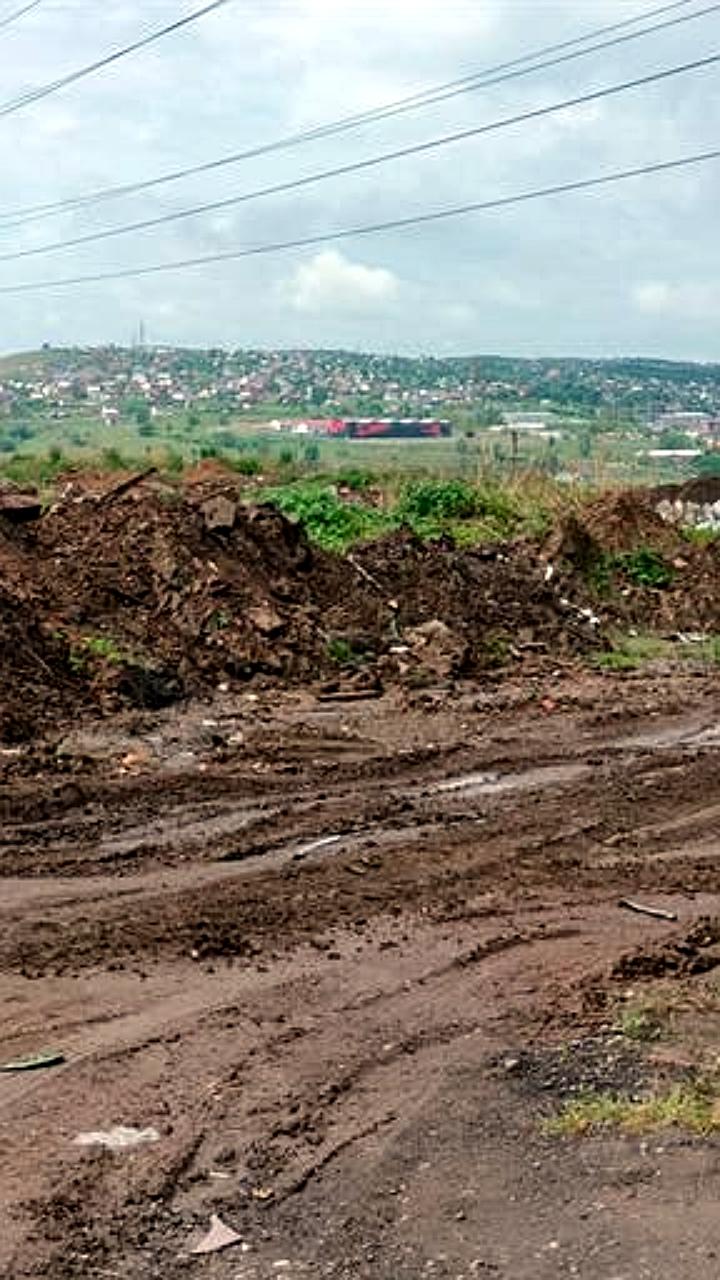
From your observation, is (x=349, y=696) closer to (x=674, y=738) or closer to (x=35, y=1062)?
(x=674, y=738)

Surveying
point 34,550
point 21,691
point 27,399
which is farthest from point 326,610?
point 27,399

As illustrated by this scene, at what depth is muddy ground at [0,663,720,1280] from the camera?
21.2 ft

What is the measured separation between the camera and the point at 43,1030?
8.84 meters

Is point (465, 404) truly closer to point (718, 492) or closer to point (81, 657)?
point (718, 492)

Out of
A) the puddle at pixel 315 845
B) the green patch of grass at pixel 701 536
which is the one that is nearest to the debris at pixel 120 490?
the green patch of grass at pixel 701 536

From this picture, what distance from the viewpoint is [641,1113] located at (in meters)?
7.33

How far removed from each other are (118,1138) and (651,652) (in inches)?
689

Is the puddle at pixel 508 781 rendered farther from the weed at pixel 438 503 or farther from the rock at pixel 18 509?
the weed at pixel 438 503

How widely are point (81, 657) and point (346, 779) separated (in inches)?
170

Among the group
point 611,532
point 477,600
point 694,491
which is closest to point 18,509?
point 477,600

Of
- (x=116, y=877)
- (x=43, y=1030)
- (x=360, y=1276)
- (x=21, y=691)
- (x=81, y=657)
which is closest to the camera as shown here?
(x=360, y=1276)

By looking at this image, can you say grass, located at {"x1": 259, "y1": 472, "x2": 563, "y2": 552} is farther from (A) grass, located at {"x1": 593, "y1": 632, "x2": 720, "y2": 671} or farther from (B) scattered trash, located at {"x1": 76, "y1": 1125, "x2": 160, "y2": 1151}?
(B) scattered trash, located at {"x1": 76, "y1": 1125, "x2": 160, "y2": 1151}

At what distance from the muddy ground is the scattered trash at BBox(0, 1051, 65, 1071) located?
0.10m

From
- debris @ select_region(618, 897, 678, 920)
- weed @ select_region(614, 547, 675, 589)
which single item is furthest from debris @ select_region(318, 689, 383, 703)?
weed @ select_region(614, 547, 675, 589)
